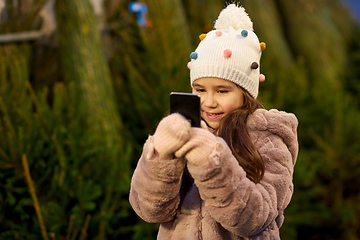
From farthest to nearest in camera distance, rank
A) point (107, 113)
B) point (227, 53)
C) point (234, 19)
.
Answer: point (107, 113) → point (234, 19) → point (227, 53)

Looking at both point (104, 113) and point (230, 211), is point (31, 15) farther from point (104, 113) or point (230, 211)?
point (230, 211)

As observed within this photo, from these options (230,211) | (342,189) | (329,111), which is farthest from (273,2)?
(230,211)

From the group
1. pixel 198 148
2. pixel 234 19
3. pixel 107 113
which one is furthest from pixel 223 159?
pixel 107 113

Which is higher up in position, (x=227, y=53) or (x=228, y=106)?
(x=227, y=53)

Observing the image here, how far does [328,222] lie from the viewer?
4.68 m

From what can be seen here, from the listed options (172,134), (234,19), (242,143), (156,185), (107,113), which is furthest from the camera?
(107,113)

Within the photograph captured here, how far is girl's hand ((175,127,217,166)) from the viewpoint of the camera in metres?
1.11

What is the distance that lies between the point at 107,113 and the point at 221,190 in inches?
103

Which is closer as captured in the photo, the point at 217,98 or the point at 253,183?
the point at 253,183

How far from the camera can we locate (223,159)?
3.77 ft

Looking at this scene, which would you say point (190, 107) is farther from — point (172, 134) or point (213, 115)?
point (213, 115)

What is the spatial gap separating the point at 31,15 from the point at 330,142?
4.34m

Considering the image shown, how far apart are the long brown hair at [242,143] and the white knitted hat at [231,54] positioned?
190 millimetres

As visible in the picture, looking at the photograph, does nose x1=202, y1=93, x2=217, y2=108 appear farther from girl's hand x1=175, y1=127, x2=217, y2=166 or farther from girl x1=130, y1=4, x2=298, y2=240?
girl's hand x1=175, y1=127, x2=217, y2=166
